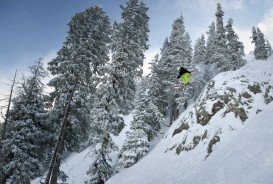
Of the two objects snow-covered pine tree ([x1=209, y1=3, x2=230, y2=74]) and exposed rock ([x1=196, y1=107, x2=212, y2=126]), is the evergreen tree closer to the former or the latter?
exposed rock ([x1=196, y1=107, x2=212, y2=126])

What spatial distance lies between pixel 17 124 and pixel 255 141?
16.7m

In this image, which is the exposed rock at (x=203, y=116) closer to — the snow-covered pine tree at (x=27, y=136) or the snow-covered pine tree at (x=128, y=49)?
the snow-covered pine tree at (x=128, y=49)

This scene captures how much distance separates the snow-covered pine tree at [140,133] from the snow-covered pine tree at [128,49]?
5.44m

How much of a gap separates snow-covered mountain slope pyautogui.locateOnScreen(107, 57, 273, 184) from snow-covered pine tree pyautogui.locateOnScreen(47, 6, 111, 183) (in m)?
6.09

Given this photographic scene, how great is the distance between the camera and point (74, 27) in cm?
2244

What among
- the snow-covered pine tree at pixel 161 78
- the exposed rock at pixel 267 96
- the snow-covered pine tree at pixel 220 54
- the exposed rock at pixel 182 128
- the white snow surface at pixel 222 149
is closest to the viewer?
the white snow surface at pixel 222 149

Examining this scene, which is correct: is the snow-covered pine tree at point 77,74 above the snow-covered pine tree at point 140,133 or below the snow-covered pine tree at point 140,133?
above

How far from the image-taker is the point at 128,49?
2272 cm

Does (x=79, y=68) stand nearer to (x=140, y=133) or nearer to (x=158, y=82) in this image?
(x=140, y=133)

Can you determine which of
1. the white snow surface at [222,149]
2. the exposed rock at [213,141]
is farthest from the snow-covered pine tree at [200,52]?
the exposed rock at [213,141]

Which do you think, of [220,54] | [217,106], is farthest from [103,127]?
[220,54]

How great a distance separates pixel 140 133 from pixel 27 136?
10.7 metres

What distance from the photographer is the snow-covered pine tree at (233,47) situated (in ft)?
147

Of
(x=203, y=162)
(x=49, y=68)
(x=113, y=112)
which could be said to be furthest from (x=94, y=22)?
(x=203, y=162)
